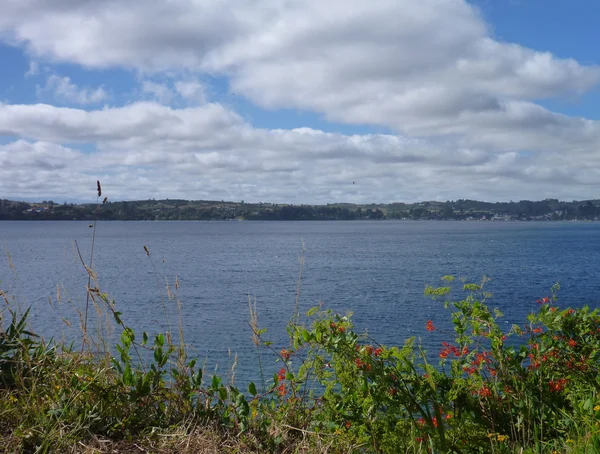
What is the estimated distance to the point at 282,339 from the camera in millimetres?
23500

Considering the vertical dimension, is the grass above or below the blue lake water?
above

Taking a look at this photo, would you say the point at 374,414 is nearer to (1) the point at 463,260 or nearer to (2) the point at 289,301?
(2) the point at 289,301

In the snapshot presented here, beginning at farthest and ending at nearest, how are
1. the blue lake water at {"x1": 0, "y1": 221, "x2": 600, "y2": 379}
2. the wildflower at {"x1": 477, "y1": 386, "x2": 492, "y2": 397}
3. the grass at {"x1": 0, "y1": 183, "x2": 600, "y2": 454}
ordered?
1. the blue lake water at {"x1": 0, "y1": 221, "x2": 600, "y2": 379}
2. the wildflower at {"x1": 477, "y1": 386, "x2": 492, "y2": 397}
3. the grass at {"x1": 0, "y1": 183, "x2": 600, "y2": 454}

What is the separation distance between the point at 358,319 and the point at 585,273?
112ft

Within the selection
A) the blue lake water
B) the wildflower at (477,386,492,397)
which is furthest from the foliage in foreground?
the blue lake water

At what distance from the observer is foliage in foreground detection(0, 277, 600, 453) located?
447cm

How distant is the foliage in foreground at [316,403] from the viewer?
4.47m

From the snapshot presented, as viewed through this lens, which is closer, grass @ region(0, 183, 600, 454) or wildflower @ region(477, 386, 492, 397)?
grass @ region(0, 183, 600, 454)

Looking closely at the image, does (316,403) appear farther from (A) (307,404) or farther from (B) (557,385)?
(B) (557,385)

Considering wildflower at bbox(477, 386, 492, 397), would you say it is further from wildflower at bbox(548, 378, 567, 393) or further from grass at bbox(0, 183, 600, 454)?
wildflower at bbox(548, 378, 567, 393)

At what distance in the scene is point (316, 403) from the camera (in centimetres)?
562

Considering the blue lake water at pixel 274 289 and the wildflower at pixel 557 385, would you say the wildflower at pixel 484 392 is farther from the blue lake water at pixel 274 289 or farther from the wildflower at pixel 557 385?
the blue lake water at pixel 274 289

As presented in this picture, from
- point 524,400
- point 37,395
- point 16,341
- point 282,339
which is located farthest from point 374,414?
point 282,339

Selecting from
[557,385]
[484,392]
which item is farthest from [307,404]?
[557,385]
